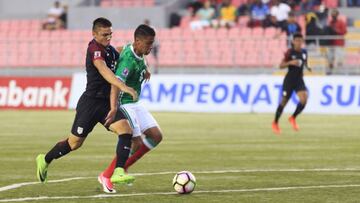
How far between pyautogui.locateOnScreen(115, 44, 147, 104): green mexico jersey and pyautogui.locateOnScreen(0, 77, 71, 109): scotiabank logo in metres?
24.3

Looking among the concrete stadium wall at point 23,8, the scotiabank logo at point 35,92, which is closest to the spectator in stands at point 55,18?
the concrete stadium wall at point 23,8

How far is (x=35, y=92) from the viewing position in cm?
3759

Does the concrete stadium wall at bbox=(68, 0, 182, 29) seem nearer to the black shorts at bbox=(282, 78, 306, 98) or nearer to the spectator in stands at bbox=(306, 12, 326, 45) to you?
the spectator in stands at bbox=(306, 12, 326, 45)

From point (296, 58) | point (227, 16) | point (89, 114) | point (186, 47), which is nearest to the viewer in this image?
point (89, 114)

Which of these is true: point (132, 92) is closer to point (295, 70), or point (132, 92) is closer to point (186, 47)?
point (295, 70)

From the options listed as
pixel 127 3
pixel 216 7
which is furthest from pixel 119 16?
pixel 216 7

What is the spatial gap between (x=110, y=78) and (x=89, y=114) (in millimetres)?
672

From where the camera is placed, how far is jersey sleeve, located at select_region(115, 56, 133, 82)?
12.5m

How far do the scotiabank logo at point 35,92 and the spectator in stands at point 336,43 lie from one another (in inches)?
359

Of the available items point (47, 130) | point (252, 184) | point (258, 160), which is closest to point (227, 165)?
point (258, 160)

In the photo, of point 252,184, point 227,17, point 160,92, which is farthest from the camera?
point 227,17

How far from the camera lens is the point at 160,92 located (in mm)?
35500

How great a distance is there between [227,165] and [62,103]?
71.0 feet

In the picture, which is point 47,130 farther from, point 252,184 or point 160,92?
point 252,184
